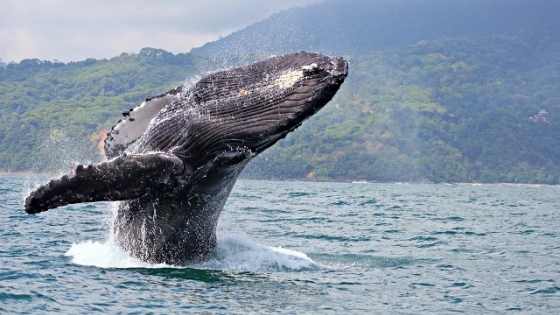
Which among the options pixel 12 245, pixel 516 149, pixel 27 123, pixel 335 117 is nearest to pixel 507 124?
pixel 516 149

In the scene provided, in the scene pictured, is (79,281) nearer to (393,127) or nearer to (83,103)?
(83,103)

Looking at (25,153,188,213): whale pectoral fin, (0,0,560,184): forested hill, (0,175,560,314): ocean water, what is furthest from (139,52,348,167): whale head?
(0,0,560,184): forested hill

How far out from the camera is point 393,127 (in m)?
121

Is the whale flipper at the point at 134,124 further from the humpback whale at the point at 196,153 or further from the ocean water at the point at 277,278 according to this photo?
the ocean water at the point at 277,278

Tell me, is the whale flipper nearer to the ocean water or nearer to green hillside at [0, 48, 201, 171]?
the ocean water

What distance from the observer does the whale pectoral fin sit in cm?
620

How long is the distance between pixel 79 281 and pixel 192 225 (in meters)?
1.10

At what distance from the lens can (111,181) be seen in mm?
6488

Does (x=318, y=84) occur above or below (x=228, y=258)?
above

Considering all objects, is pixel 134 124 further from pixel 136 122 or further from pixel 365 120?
pixel 365 120

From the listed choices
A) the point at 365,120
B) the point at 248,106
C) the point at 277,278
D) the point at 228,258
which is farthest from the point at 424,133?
the point at 248,106

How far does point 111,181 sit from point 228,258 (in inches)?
97.2

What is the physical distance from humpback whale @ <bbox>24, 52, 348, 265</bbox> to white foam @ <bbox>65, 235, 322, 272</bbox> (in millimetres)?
319

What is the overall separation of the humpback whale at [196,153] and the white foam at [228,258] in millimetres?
319
